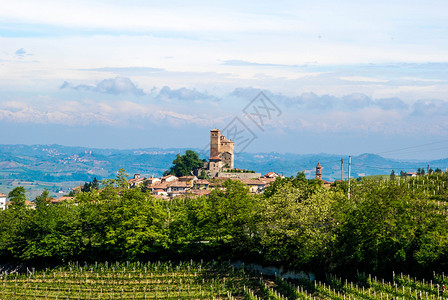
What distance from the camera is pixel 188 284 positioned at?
44000mm

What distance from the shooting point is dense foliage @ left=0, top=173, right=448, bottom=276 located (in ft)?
131

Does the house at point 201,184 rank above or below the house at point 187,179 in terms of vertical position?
below

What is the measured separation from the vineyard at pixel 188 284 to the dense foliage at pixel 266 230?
1444mm

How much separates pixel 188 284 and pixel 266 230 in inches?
284

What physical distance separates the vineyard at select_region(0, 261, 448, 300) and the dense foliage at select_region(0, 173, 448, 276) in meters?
1.44

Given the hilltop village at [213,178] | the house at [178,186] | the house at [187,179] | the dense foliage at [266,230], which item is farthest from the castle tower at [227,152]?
the dense foliage at [266,230]

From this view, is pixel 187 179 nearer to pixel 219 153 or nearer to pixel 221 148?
pixel 219 153

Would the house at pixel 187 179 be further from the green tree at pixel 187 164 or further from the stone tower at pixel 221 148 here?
the stone tower at pixel 221 148

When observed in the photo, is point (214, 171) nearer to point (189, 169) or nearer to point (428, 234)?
point (189, 169)

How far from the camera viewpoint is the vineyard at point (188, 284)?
120 ft

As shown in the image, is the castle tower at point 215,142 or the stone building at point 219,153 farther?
the castle tower at point 215,142

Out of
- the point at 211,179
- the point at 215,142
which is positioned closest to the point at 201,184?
the point at 211,179

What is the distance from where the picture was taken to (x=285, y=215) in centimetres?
4612

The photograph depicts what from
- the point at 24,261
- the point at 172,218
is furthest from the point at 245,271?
the point at 24,261
